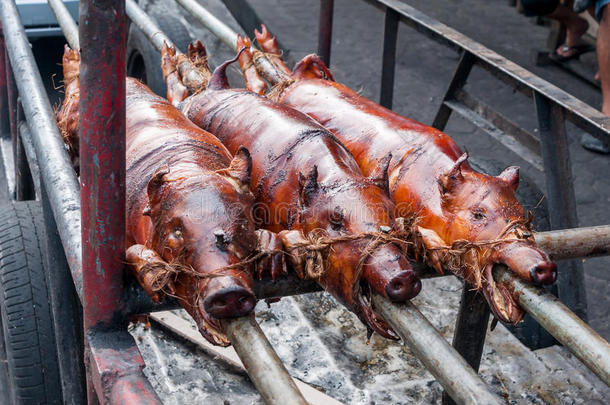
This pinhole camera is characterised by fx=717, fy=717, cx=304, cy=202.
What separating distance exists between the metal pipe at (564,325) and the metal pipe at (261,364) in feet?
1.78

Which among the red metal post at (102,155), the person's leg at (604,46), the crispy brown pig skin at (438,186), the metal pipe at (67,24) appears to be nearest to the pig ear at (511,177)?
the crispy brown pig skin at (438,186)

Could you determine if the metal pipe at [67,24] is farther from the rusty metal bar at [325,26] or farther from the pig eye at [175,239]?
the rusty metal bar at [325,26]

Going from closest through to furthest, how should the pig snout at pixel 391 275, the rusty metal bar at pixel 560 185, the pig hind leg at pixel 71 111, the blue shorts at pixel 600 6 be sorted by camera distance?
the pig snout at pixel 391 275, the pig hind leg at pixel 71 111, the rusty metal bar at pixel 560 185, the blue shorts at pixel 600 6

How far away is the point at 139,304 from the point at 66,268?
561 millimetres

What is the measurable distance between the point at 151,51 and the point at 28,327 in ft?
7.20

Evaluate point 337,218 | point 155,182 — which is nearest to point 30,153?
point 155,182

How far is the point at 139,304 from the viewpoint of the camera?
5.07 feet

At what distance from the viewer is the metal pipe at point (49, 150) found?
1.61 m

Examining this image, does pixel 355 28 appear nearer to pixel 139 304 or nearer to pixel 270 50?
pixel 270 50

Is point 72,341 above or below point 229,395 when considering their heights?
above

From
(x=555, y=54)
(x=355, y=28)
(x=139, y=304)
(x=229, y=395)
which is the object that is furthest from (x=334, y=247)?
(x=355, y=28)

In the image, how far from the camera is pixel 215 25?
10.9 feet

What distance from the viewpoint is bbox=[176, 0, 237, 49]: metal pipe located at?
3.19m

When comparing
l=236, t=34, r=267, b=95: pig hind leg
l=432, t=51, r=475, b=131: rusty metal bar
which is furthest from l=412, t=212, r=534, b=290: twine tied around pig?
l=432, t=51, r=475, b=131: rusty metal bar
